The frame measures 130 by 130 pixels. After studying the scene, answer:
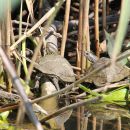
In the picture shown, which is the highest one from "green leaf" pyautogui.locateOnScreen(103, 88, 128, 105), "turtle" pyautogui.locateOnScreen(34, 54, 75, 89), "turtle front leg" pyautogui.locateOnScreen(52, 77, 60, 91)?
"turtle" pyautogui.locateOnScreen(34, 54, 75, 89)

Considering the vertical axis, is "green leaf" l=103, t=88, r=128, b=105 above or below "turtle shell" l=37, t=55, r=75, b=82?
below

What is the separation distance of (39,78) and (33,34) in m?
0.30

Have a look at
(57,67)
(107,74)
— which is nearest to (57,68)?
(57,67)

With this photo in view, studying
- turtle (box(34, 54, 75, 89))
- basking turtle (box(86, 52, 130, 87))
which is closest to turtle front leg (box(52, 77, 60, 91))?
turtle (box(34, 54, 75, 89))

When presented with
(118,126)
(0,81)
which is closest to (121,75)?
(118,126)

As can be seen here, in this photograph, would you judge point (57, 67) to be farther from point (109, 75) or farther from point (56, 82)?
point (109, 75)

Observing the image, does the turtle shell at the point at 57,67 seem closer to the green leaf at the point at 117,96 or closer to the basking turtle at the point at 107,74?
the basking turtle at the point at 107,74

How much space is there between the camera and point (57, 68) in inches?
105

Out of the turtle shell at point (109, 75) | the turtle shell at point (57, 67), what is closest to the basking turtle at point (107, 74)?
the turtle shell at point (109, 75)

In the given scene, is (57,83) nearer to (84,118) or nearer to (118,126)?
(84,118)

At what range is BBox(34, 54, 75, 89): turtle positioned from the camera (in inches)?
103

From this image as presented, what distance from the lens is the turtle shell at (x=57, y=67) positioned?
2.62 metres

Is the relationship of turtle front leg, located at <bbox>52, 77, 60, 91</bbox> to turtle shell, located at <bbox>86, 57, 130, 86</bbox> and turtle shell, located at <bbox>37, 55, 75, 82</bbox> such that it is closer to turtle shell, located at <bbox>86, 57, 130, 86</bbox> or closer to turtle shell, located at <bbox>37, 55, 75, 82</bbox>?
turtle shell, located at <bbox>37, 55, 75, 82</bbox>

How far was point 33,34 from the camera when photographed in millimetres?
2734
